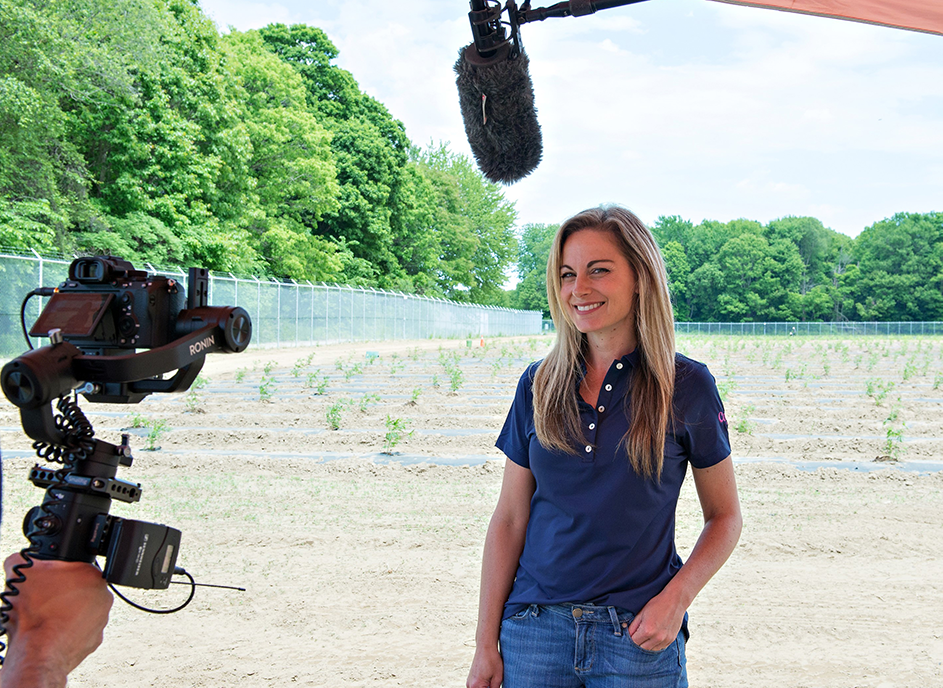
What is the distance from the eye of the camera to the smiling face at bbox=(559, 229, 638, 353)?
192cm

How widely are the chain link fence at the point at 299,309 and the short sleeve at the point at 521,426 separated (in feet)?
32.9

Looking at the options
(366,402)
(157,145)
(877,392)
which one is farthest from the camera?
(157,145)

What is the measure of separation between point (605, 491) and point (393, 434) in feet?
22.3

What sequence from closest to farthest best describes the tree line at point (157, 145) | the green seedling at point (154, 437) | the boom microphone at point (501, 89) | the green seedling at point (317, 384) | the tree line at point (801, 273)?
1. the boom microphone at point (501, 89)
2. the green seedling at point (154, 437)
3. the green seedling at point (317, 384)
4. the tree line at point (157, 145)
5. the tree line at point (801, 273)

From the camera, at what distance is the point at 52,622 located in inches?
52.5

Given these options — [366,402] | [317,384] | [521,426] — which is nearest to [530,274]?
[317,384]

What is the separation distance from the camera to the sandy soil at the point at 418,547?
3.48 m

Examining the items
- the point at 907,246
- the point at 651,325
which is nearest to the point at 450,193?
the point at 907,246

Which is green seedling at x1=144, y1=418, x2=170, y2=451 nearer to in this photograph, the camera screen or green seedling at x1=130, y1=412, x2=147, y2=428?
green seedling at x1=130, y1=412, x2=147, y2=428

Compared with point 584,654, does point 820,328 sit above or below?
below

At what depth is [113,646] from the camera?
359 centimetres

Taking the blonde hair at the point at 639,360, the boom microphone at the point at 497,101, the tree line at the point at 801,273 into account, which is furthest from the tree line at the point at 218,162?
the tree line at the point at 801,273

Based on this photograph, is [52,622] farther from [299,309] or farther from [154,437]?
[299,309]

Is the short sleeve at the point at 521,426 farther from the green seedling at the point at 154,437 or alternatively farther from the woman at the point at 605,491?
the green seedling at the point at 154,437
